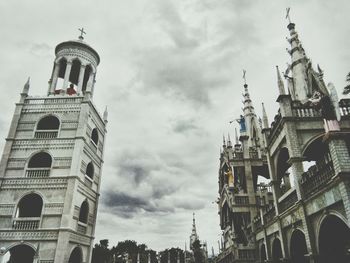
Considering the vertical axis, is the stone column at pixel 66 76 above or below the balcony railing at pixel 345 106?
above

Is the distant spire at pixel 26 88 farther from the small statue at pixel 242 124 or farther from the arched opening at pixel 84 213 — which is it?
the small statue at pixel 242 124

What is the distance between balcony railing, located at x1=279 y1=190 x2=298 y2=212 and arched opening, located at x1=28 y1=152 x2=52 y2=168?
64.2 ft

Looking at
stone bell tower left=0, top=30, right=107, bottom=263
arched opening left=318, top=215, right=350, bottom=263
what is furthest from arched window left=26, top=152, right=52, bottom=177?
arched opening left=318, top=215, right=350, bottom=263

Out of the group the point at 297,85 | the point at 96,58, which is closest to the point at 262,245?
the point at 297,85

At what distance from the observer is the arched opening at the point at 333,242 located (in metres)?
12.7

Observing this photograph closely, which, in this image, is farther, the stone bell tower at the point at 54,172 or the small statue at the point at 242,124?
the small statue at the point at 242,124

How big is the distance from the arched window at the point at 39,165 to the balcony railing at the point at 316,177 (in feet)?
64.6

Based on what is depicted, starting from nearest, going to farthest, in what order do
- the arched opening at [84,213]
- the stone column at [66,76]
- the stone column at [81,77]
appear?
the arched opening at [84,213]
the stone column at [66,76]
the stone column at [81,77]

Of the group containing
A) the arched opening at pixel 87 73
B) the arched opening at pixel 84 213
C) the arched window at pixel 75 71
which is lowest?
the arched opening at pixel 84 213

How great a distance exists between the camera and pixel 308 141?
15719 millimetres

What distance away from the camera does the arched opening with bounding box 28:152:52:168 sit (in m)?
24.9

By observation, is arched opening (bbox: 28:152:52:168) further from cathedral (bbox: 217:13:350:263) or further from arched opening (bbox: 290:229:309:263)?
arched opening (bbox: 290:229:309:263)

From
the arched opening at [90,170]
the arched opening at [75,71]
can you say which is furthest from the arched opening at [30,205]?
the arched opening at [75,71]

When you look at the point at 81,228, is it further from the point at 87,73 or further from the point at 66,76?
the point at 87,73
